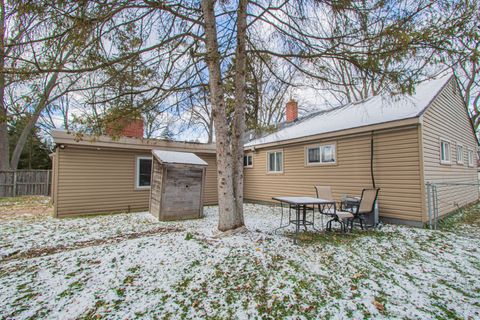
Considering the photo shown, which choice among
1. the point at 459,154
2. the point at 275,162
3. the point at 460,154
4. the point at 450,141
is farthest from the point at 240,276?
the point at 460,154

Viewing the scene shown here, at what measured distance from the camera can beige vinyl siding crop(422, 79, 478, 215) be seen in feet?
20.1

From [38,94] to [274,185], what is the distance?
25.7 feet

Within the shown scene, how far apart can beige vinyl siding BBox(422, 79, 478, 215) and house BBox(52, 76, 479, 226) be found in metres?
0.03

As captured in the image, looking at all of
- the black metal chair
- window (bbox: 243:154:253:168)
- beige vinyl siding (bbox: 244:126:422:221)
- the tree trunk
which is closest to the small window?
beige vinyl siding (bbox: 244:126:422:221)

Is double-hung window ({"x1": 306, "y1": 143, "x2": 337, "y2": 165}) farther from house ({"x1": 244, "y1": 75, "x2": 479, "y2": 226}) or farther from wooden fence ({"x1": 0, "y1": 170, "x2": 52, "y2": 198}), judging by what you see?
wooden fence ({"x1": 0, "y1": 170, "x2": 52, "y2": 198})

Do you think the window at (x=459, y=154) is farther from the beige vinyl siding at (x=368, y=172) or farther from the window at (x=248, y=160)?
the window at (x=248, y=160)

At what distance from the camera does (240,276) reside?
3.06 metres

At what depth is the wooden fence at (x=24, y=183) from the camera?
43.3 feet

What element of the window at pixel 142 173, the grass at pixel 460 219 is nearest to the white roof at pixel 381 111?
the grass at pixel 460 219

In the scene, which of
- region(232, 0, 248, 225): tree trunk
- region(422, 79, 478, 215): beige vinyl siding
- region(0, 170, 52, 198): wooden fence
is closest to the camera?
region(232, 0, 248, 225): tree trunk

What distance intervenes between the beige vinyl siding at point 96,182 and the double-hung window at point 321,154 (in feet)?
19.7

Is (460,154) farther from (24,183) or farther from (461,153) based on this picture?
(24,183)

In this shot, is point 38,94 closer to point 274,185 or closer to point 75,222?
point 75,222

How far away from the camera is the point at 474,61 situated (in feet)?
10.0
